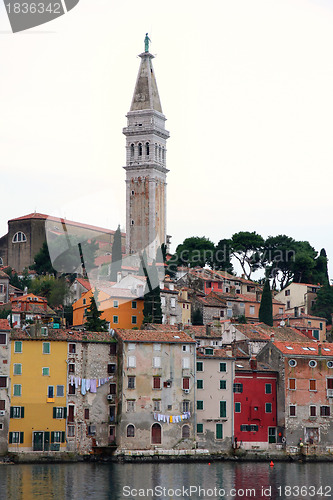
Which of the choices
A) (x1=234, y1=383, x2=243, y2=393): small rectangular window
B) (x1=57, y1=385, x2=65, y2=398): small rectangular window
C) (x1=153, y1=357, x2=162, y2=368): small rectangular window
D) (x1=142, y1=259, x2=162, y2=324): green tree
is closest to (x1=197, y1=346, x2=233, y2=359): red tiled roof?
(x1=234, y1=383, x2=243, y2=393): small rectangular window

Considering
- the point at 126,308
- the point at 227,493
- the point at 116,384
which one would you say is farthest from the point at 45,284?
the point at 227,493

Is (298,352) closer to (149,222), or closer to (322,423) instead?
(322,423)

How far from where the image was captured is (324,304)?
103188 mm

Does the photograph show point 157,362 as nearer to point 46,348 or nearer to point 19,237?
point 46,348

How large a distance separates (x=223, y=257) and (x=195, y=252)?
315 centimetres

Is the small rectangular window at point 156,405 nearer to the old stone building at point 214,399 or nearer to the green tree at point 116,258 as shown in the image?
the old stone building at point 214,399

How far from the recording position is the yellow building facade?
215ft

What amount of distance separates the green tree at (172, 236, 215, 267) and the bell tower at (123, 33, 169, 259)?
220 inches

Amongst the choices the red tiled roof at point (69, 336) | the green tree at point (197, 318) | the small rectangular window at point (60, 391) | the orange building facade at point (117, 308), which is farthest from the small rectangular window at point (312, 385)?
the green tree at point (197, 318)

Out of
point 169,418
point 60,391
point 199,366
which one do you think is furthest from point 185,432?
point 60,391

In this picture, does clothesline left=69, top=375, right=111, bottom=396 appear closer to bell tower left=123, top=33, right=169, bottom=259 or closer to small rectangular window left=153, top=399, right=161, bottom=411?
small rectangular window left=153, top=399, right=161, bottom=411

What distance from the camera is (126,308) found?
282 ft

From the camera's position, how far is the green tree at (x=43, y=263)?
104188 mm

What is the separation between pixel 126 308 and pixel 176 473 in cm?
2714
